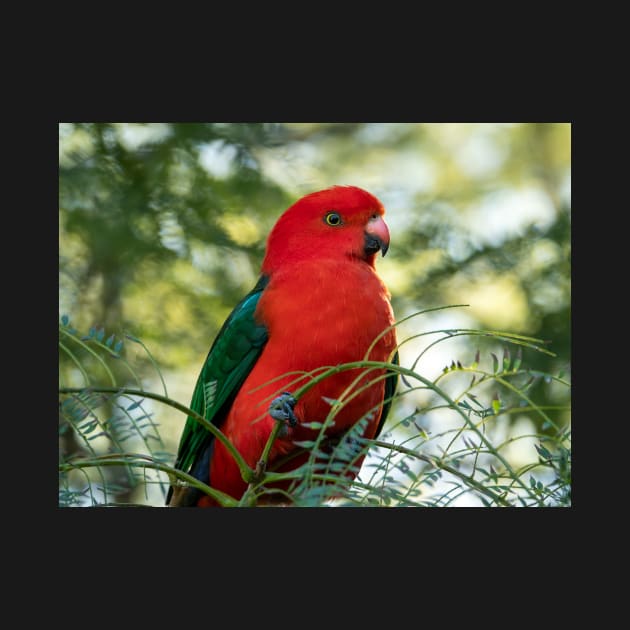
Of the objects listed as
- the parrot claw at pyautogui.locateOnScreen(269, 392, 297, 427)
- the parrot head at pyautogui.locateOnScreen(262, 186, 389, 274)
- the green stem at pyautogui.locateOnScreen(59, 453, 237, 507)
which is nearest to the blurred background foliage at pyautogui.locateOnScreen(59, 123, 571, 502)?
the parrot head at pyautogui.locateOnScreen(262, 186, 389, 274)

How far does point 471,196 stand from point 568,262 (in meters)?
1.09

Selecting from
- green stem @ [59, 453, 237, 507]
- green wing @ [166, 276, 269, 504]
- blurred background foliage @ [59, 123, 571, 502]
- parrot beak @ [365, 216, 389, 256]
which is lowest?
green stem @ [59, 453, 237, 507]

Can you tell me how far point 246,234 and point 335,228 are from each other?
111 centimetres

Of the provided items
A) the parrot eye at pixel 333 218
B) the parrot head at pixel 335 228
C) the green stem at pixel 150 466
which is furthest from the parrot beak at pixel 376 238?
the green stem at pixel 150 466

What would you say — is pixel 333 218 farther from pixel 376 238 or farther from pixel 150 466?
pixel 150 466

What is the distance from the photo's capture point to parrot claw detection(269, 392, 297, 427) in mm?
2975

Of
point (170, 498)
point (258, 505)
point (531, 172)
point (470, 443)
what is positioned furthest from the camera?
point (531, 172)

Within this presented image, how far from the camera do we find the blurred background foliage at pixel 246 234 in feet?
13.8

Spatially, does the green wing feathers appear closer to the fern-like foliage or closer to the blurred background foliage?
the fern-like foliage

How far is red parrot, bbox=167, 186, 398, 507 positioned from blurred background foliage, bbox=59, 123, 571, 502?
685 mm

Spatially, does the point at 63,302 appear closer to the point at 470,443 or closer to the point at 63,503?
the point at 63,503

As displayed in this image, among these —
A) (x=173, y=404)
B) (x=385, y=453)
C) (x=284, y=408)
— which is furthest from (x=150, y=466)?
(x=385, y=453)

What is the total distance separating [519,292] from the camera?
457 cm
